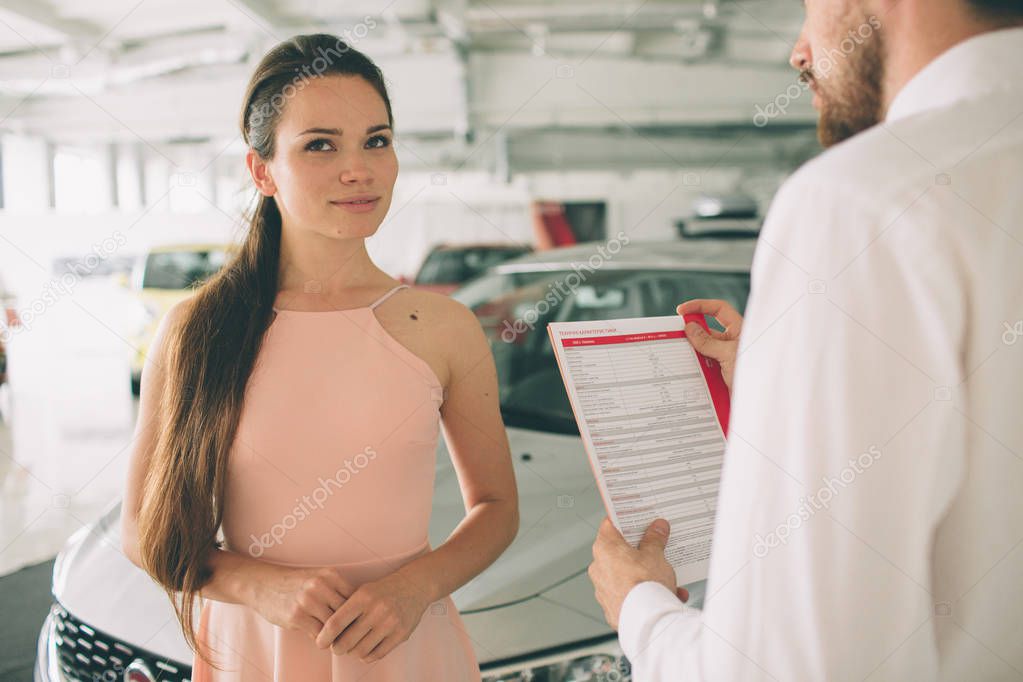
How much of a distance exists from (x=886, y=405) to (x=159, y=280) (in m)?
7.14

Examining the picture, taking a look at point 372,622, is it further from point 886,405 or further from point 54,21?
point 54,21

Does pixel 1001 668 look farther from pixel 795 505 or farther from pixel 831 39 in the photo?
pixel 831 39

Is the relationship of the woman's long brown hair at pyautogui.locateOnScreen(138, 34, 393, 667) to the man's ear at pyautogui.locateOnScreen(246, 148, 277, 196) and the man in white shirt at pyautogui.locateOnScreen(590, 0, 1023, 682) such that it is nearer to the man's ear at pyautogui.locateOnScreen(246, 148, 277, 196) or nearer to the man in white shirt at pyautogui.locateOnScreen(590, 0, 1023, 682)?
the man's ear at pyautogui.locateOnScreen(246, 148, 277, 196)

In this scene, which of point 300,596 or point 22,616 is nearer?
point 300,596

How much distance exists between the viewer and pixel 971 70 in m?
0.59

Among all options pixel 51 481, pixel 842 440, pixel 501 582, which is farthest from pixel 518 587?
pixel 51 481

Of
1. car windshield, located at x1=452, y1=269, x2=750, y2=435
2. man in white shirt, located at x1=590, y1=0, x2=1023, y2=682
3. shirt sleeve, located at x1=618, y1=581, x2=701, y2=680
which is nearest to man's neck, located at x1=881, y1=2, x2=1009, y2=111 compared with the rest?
man in white shirt, located at x1=590, y1=0, x2=1023, y2=682

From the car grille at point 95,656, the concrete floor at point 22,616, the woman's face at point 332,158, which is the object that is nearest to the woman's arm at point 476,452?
the woman's face at point 332,158

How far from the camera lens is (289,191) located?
3.42 feet

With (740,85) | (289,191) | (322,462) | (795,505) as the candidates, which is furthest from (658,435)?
(740,85)

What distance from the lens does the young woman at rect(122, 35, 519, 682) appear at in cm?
100

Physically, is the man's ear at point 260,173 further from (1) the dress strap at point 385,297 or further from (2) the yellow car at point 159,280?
(2) the yellow car at point 159,280

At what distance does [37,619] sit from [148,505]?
5.76ft

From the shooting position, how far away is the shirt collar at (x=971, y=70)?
0.58 m
